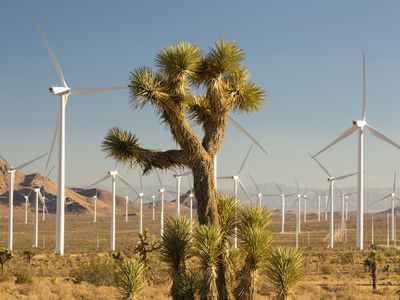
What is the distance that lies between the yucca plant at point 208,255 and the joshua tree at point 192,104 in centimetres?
95

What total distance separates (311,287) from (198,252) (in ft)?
71.6

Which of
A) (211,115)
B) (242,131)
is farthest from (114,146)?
(242,131)

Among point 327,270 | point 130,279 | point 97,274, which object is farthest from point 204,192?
point 327,270

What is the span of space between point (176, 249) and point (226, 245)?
1438mm

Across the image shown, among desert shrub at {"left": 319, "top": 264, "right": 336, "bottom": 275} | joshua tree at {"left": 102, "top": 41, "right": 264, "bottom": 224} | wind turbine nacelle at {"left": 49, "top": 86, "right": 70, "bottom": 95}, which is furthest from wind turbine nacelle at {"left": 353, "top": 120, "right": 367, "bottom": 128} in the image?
joshua tree at {"left": 102, "top": 41, "right": 264, "bottom": 224}

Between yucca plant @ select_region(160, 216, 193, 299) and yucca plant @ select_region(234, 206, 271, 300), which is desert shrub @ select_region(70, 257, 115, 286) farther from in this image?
yucca plant @ select_region(234, 206, 271, 300)

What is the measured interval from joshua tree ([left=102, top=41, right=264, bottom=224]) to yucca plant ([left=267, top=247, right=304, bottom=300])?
2019mm

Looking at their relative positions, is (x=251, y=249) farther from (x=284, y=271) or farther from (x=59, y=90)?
(x=59, y=90)

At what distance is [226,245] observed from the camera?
19641 mm

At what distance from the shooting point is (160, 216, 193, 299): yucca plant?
1944cm

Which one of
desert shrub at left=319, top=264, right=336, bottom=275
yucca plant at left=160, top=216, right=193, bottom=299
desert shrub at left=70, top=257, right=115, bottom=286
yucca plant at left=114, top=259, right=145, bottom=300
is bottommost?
desert shrub at left=319, top=264, right=336, bottom=275

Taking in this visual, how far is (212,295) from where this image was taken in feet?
60.9

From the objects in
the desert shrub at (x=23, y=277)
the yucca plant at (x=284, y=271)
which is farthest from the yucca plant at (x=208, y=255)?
the desert shrub at (x=23, y=277)

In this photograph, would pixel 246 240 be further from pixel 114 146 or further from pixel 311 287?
pixel 311 287
